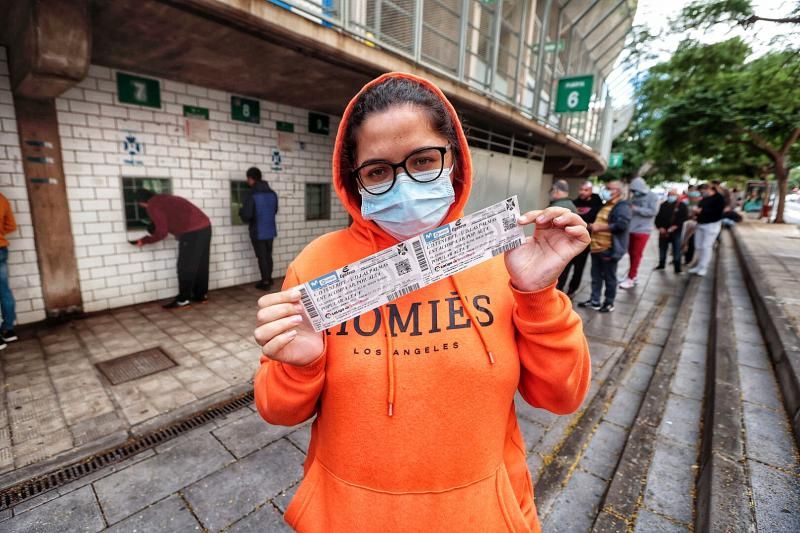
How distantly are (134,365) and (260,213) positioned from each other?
3.09m

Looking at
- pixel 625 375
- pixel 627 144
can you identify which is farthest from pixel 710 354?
pixel 627 144

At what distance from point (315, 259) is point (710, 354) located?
16.3 feet

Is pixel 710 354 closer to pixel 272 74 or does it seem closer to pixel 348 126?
pixel 348 126

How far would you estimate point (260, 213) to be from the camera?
21.1 feet

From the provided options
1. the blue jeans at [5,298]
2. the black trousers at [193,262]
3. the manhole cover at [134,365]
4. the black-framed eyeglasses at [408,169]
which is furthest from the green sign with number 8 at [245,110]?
the black-framed eyeglasses at [408,169]

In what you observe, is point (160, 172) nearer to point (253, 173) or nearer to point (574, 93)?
point (253, 173)

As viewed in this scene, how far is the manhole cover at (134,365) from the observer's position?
389 cm

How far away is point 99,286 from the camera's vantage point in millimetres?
5500

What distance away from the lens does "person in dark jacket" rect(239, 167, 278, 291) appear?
6.38 metres

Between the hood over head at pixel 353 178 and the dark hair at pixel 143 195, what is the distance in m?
5.48

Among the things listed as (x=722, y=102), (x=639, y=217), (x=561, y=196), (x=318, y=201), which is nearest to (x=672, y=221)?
(x=639, y=217)

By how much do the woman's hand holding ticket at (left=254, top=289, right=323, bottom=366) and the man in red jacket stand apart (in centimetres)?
553

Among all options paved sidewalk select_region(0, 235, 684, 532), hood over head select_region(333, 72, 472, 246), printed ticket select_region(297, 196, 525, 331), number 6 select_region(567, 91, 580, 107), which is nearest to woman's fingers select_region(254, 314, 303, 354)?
printed ticket select_region(297, 196, 525, 331)

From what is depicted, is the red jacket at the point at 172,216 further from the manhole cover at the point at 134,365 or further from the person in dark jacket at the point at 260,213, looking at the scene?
the manhole cover at the point at 134,365
